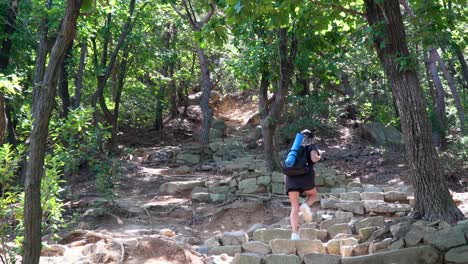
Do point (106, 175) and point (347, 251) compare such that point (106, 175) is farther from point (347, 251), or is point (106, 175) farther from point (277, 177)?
point (347, 251)

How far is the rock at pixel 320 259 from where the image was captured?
20.9ft

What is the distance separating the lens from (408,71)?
7090 mm

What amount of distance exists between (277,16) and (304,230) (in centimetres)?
339

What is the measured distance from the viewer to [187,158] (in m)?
17.6

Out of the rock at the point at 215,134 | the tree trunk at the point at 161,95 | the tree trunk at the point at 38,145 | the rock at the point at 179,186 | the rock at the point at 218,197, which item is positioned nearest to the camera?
the tree trunk at the point at 38,145

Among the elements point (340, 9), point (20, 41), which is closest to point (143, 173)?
point (20, 41)

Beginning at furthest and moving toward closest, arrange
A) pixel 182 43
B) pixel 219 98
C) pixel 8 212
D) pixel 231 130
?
pixel 219 98
pixel 231 130
pixel 182 43
pixel 8 212

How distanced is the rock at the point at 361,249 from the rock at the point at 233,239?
6.68ft

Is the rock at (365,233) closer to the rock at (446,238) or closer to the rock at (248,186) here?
the rock at (446,238)

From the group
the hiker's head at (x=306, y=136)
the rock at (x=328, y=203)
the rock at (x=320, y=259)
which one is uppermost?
the hiker's head at (x=306, y=136)

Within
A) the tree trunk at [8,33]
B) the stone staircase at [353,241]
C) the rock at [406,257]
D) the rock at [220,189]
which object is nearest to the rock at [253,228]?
the stone staircase at [353,241]

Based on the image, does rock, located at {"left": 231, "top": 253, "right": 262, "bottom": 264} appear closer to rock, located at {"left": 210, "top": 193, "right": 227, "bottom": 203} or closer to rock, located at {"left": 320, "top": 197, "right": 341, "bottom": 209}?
rock, located at {"left": 320, "top": 197, "right": 341, "bottom": 209}

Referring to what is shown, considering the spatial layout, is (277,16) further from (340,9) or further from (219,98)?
(219,98)

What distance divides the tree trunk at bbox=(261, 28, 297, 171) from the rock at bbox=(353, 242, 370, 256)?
557cm
